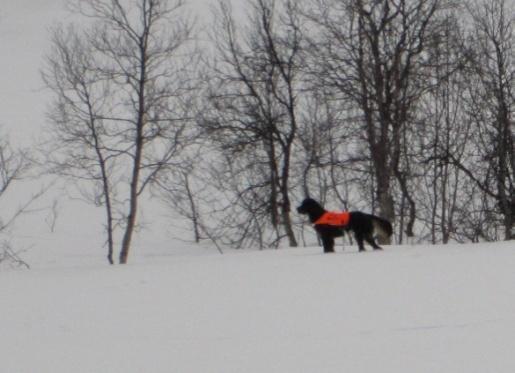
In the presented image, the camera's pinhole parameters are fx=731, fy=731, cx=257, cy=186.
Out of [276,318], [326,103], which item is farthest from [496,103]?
[276,318]

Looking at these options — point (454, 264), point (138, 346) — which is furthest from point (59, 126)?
point (138, 346)

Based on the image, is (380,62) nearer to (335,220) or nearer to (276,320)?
(335,220)

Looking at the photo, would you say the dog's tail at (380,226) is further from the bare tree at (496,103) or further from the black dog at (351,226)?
the bare tree at (496,103)

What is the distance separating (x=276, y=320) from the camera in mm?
6945

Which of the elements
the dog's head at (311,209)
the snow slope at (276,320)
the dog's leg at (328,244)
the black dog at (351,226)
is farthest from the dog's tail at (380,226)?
the snow slope at (276,320)

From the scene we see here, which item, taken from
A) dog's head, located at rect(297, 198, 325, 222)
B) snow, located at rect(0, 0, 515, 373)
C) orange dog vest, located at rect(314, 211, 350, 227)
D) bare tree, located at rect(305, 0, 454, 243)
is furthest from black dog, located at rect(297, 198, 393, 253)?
bare tree, located at rect(305, 0, 454, 243)

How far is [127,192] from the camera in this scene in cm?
5228

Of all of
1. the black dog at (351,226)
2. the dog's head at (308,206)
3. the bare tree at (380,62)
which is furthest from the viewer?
the bare tree at (380,62)

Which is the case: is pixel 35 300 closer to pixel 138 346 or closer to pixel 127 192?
pixel 138 346

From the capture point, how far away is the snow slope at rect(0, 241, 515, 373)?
5.66 meters

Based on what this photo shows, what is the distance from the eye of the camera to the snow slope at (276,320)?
223 inches

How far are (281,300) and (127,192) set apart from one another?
45.5 meters

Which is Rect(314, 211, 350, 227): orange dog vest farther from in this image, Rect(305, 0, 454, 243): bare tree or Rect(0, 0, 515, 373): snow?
Rect(305, 0, 454, 243): bare tree

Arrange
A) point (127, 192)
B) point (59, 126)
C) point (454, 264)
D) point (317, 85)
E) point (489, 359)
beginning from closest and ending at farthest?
point (489, 359)
point (454, 264)
point (317, 85)
point (59, 126)
point (127, 192)
